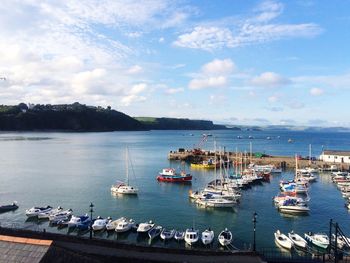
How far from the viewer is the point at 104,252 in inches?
1015

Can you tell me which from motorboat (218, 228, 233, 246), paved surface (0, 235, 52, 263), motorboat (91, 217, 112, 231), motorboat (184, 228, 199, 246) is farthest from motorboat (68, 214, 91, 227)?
paved surface (0, 235, 52, 263)

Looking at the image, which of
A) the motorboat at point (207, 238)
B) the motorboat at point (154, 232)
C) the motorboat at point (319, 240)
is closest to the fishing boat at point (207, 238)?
the motorboat at point (207, 238)

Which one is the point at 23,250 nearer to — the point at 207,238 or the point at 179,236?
the point at 179,236

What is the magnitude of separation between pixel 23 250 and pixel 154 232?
23.9 m

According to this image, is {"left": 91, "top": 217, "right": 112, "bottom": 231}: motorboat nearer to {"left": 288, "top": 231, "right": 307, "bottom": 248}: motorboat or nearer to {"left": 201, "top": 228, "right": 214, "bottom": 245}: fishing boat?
{"left": 201, "top": 228, "right": 214, "bottom": 245}: fishing boat

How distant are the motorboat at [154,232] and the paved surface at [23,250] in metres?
22.8

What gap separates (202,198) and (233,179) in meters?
20.0

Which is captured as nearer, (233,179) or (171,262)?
(171,262)

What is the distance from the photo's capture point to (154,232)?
39.0 meters

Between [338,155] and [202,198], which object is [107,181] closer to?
[202,198]

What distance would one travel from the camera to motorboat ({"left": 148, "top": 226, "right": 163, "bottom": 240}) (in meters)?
38.4

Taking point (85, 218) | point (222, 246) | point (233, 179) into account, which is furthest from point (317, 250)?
point (233, 179)

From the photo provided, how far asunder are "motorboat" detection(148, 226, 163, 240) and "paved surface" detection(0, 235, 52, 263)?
2282 cm

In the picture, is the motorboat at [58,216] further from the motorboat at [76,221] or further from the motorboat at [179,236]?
the motorboat at [179,236]
